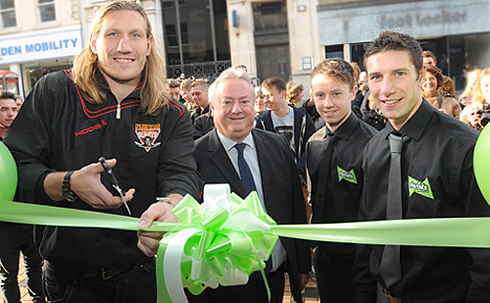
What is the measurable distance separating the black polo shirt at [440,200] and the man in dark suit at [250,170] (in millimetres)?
766

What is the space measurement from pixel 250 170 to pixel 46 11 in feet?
56.2

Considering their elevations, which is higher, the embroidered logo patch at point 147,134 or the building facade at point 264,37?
the building facade at point 264,37

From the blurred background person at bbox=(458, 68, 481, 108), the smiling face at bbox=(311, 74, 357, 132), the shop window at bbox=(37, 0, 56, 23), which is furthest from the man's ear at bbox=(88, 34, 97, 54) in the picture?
the shop window at bbox=(37, 0, 56, 23)

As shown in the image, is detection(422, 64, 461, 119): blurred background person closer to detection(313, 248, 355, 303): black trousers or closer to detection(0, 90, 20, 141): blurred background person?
detection(313, 248, 355, 303): black trousers

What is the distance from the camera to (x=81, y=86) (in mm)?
1878

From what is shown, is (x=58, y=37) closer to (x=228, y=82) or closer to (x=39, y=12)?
(x=39, y=12)

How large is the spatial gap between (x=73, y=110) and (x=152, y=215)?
733 millimetres

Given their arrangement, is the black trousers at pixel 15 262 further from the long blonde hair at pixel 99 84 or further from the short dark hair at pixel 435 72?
the short dark hair at pixel 435 72

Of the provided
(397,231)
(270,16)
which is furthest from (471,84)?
(270,16)

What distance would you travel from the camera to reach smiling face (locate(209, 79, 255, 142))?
2375mm

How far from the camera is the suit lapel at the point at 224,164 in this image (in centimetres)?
236

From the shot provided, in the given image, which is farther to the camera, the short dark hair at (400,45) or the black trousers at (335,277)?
the black trousers at (335,277)

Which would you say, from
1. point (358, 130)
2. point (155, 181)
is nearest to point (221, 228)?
point (155, 181)

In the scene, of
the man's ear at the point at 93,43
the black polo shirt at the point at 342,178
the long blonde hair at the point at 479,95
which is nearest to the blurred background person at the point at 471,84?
the long blonde hair at the point at 479,95
